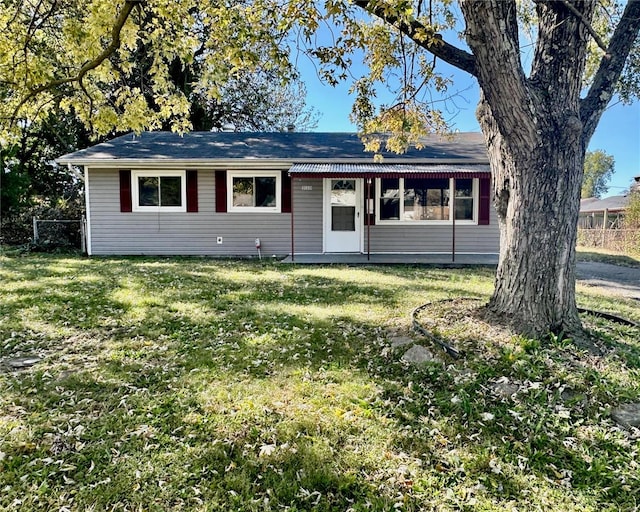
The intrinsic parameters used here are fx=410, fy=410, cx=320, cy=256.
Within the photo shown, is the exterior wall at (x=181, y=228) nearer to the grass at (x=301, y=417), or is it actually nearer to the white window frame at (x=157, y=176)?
the white window frame at (x=157, y=176)

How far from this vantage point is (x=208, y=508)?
1.95 metres

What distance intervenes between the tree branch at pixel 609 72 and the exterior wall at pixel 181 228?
24.9 ft

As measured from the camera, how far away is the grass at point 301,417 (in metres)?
2.07

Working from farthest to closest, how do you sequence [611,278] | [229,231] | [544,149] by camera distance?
[229,231]
[611,278]
[544,149]

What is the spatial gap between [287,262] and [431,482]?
7615 millimetres

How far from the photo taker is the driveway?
710 centimetres

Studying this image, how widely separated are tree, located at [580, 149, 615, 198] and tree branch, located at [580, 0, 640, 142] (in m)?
71.6

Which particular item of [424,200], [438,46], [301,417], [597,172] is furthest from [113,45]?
[597,172]

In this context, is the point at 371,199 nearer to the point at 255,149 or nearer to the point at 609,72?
the point at 255,149

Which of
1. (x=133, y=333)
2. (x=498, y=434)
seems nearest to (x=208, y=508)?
(x=498, y=434)

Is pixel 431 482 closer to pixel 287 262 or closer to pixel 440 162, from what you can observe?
pixel 287 262

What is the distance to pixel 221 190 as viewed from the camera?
1070 cm

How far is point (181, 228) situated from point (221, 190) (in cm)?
148

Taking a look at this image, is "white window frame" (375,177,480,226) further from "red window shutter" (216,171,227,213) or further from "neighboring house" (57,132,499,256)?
"red window shutter" (216,171,227,213)
